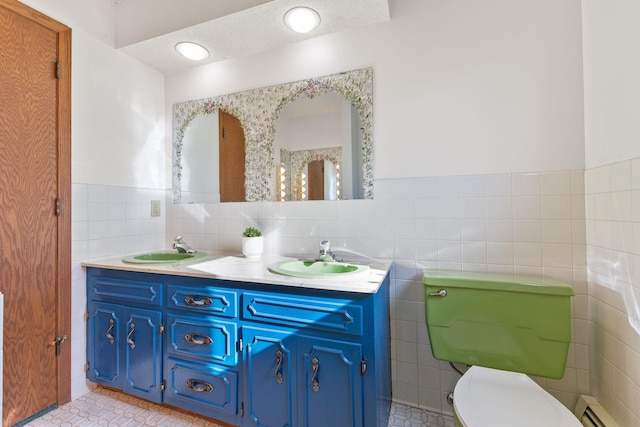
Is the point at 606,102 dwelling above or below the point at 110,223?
above

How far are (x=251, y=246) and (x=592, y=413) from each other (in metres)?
1.89

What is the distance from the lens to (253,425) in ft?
4.59

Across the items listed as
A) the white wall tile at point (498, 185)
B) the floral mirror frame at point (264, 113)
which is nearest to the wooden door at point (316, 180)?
the floral mirror frame at point (264, 113)

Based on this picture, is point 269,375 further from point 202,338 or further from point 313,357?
point 202,338

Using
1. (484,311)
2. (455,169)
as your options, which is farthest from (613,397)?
(455,169)

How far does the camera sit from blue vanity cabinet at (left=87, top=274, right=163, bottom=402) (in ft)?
5.29

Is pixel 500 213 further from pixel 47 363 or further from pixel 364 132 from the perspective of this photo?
pixel 47 363

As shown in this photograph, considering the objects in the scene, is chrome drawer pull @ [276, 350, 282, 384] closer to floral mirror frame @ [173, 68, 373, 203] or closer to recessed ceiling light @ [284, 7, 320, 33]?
floral mirror frame @ [173, 68, 373, 203]

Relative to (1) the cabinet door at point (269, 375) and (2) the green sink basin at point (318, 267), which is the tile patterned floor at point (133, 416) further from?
(2) the green sink basin at point (318, 267)

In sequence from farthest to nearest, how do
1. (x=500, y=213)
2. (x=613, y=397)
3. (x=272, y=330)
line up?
(x=500, y=213) < (x=272, y=330) < (x=613, y=397)

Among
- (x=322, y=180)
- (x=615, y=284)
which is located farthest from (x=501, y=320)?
(x=322, y=180)

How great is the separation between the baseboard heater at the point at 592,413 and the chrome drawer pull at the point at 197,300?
1.82 m

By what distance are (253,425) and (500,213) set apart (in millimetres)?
1638

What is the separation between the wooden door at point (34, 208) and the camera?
1494 mm
